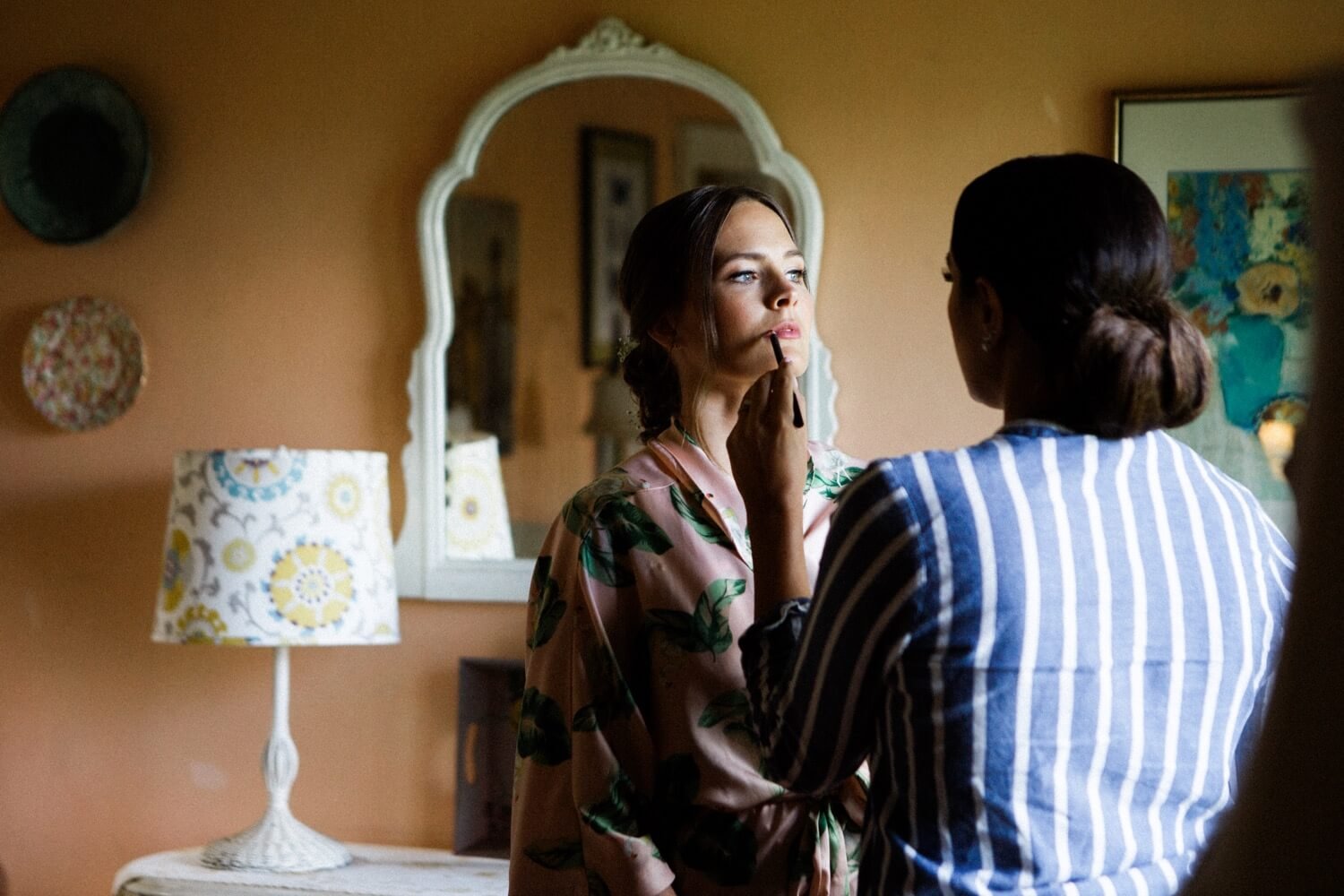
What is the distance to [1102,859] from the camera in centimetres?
87

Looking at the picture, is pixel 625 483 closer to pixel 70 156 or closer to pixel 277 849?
pixel 277 849

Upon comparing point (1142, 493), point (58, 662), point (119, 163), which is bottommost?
point (58, 662)

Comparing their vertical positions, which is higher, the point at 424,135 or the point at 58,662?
the point at 424,135

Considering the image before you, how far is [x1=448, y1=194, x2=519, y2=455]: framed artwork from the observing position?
2.48 m

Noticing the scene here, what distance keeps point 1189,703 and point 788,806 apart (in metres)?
0.44

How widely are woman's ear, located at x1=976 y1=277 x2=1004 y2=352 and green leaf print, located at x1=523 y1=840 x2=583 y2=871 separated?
0.63 metres

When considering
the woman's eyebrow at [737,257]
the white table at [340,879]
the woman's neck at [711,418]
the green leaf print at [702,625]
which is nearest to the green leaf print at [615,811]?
the green leaf print at [702,625]

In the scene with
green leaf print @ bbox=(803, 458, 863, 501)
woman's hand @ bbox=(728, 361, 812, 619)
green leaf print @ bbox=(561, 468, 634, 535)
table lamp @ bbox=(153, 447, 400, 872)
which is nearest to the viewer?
woman's hand @ bbox=(728, 361, 812, 619)

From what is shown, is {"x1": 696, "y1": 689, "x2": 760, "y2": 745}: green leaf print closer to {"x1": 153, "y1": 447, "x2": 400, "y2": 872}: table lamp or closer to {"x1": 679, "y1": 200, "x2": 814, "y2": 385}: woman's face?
{"x1": 679, "y1": 200, "x2": 814, "y2": 385}: woman's face

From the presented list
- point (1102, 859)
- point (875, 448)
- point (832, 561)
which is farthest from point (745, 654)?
point (875, 448)

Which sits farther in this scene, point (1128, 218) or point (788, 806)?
point (788, 806)

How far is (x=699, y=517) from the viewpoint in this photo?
1325 millimetres

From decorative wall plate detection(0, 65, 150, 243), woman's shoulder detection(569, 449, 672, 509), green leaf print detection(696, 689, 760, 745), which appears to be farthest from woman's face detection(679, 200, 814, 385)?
decorative wall plate detection(0, 65, 150, 243)

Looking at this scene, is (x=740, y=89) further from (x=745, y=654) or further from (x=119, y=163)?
(x=745, y=654)
